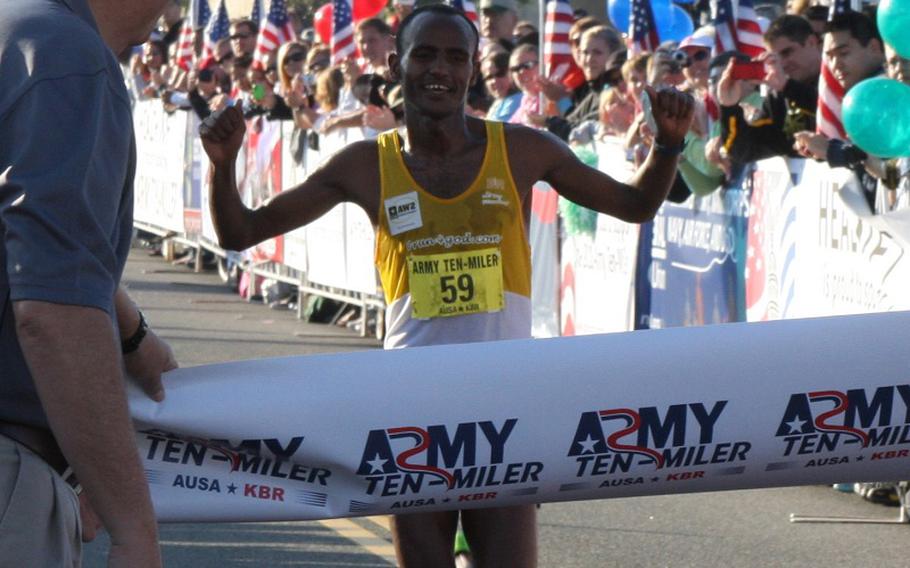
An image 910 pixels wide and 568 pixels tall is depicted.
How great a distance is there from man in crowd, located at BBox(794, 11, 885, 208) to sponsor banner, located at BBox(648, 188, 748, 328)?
1114mm

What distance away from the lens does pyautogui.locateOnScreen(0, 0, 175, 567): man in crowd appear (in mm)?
2359

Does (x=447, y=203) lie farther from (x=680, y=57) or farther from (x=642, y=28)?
(x=642, y=28)

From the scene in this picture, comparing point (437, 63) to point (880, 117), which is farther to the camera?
point (880, 117)

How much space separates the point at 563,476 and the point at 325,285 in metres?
11.9

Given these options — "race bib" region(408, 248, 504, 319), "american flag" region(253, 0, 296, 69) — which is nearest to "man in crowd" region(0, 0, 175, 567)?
"race bib" region(408, 248, 504, 319)

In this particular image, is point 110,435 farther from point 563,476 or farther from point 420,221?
point 420,221

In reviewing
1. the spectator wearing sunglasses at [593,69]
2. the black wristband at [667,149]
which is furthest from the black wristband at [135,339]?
the spectator wearing sunglasses at [593,69]

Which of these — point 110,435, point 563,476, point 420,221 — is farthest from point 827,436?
point 110,435

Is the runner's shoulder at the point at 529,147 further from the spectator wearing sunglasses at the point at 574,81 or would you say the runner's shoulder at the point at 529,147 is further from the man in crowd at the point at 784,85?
the spectator wearing sunglasses at the point at 574,81

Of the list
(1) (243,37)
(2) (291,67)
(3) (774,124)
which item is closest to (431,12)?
(3) (774,124)

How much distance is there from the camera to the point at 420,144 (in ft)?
15.1

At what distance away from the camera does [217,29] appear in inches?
949

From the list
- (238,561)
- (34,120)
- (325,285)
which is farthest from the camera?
(325,285)

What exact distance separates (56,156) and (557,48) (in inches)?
423
